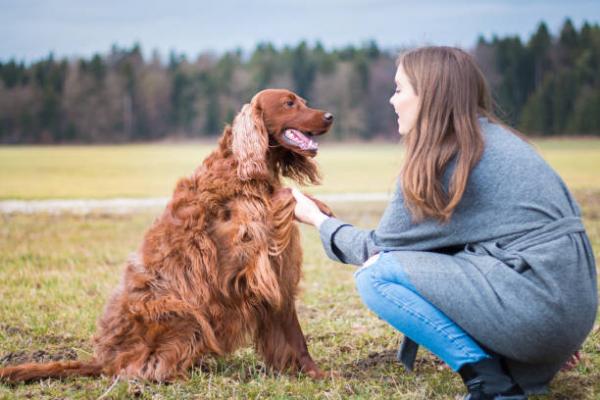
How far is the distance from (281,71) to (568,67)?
24.7m

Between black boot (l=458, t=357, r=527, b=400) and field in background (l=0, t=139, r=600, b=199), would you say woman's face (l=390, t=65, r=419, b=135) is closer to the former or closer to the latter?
black boot (l=458, t=357, r=527, b=400)

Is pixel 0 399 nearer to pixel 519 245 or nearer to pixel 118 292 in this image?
pixel 118 292

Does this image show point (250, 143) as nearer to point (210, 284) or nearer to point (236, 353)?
point (210, 284)

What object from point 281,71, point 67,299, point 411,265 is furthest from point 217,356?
point 281,71

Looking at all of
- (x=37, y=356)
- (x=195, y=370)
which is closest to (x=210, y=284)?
(x=195, y=370)

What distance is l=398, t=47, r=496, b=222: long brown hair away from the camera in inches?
108

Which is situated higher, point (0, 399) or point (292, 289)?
point (292, 289)

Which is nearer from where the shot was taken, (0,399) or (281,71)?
(0,399)

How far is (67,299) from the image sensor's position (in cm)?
541

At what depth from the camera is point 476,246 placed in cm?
288

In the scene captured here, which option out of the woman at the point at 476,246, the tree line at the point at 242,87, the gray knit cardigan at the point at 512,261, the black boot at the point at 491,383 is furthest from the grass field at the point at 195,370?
the tree line at the point at 242,87

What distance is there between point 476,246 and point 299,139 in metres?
1.36

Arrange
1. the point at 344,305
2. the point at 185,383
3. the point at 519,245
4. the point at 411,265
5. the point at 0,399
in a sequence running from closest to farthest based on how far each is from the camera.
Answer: the point at 519,245 → the point at 411,265 → the point at 0,399 → the point at 185,383 → the point at 344,305

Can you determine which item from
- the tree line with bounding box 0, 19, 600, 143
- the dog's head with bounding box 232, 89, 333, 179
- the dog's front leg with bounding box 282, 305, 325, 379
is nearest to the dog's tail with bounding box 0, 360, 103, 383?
the dog's front leg with bounding box 282, 305, 325, 379
